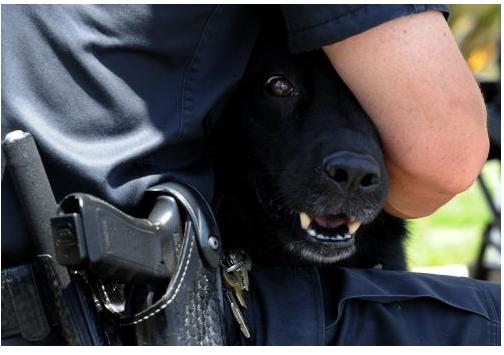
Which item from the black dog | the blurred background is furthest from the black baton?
the blurred background

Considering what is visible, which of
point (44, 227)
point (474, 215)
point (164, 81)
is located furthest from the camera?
point (474, 215)

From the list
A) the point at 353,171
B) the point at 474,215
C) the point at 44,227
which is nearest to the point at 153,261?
the point at 44,227

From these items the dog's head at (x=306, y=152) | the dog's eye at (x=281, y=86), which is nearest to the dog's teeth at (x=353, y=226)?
the dog's head at (x=306, y=152)

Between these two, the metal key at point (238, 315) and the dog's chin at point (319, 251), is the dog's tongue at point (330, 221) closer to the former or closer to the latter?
the dog's chin at point (319, 251)

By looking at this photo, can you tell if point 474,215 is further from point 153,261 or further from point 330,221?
point 153,261

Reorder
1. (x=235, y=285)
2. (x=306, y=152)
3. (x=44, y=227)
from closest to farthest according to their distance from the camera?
(x=44, y=227)
(x=235, y=285)
(x=306, y=152)

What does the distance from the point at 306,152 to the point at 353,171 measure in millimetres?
169

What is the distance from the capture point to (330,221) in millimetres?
2242

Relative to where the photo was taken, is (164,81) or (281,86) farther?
(281,86)

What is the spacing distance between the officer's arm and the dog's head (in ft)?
0.29

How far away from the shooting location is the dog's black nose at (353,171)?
203cm

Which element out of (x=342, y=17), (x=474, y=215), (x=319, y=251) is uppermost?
(x=342, y=17)

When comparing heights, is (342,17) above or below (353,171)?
above
